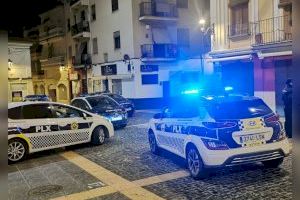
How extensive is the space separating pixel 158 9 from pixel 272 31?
1301 cm

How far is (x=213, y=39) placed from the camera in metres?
20.0

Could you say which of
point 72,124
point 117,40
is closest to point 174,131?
point 72,124

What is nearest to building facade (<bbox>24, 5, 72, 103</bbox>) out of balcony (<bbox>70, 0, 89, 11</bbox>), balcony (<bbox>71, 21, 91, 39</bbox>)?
balcony (<bbox>70, 0, 89, 11</bbox>)

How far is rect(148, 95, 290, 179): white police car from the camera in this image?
6.25 meters

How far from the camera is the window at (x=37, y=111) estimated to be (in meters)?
9.91

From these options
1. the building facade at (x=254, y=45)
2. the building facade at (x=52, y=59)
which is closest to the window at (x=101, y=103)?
the building facade at (x=254, y=45)

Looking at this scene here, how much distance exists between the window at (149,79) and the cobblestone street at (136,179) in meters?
16.9

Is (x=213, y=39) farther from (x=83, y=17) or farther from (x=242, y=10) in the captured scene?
(x=83, y=17)

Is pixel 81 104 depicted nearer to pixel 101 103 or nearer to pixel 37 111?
pixel 101 103

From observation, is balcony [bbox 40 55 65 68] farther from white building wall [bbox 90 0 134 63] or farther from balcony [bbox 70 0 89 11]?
white building wall [bbox 90 0 134 63]

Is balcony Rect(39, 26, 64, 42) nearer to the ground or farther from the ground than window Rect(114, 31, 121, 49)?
farther from the ground

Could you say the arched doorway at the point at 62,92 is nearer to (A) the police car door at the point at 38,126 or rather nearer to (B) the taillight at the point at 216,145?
(A) the police car door at the point at 38,126

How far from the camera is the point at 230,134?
20.5 feet

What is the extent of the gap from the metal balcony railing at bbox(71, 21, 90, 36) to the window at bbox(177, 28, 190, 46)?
33.6 ft
